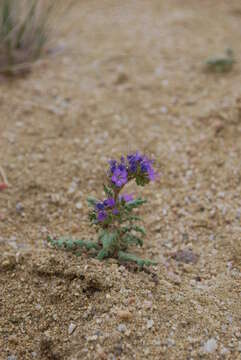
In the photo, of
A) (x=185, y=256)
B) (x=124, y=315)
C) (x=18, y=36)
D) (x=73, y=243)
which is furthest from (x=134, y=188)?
(x=18, y=36)

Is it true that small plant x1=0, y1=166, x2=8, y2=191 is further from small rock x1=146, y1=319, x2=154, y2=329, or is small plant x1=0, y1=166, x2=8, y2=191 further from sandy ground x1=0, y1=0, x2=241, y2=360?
small rock x1=146, y1=319, x2=154, y2=329

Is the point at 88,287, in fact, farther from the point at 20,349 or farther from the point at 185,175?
the point at 185,175

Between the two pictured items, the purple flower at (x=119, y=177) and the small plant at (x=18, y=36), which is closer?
the purple flower at (x=119, y=177)

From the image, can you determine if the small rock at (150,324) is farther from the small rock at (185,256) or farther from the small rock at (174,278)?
the small rock at (185,256)

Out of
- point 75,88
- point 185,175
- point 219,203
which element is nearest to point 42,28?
point 75,88

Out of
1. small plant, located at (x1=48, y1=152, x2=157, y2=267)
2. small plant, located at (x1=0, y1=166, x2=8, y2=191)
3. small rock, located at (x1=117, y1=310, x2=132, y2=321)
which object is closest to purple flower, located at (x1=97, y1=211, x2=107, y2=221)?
small plant, located at (x1=48, y1=152, x2=157, y2=267)

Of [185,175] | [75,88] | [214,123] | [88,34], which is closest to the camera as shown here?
[185,175]

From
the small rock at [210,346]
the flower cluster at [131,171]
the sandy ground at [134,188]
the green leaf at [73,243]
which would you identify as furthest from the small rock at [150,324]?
the flower cluster at [131,171]
